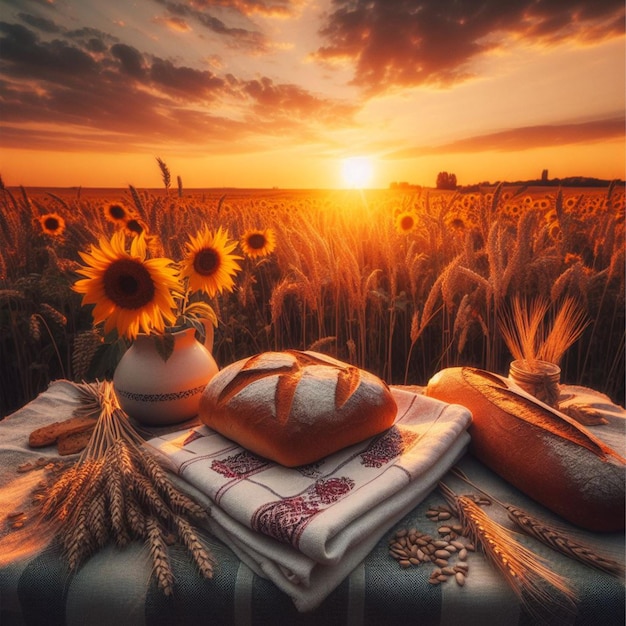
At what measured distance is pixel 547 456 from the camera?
848 mm

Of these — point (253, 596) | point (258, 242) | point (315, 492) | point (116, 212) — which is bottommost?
point (253, 596)

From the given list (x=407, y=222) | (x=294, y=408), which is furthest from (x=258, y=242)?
(x=294, y=408)

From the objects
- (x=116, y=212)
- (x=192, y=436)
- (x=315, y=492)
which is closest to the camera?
(x=315, y=492)

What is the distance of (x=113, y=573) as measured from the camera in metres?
0.72

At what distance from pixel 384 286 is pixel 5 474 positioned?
2.20m

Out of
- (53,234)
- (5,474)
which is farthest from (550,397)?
(53,234)

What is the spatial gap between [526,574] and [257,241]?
2320mm

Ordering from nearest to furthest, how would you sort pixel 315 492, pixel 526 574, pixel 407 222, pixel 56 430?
pixel 526 574 < pixel 315 492 < pixel 56 430 < pixel 407 222

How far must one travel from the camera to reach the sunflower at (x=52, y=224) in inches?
133

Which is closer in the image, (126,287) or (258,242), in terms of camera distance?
(126,287)

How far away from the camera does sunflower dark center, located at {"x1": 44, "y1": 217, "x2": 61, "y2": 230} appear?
3412 millimetres

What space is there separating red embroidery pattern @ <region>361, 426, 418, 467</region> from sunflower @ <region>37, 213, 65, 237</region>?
3319mm

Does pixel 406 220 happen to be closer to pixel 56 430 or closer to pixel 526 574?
pixel 56 430

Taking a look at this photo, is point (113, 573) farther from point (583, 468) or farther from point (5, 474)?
point (583, 468)
